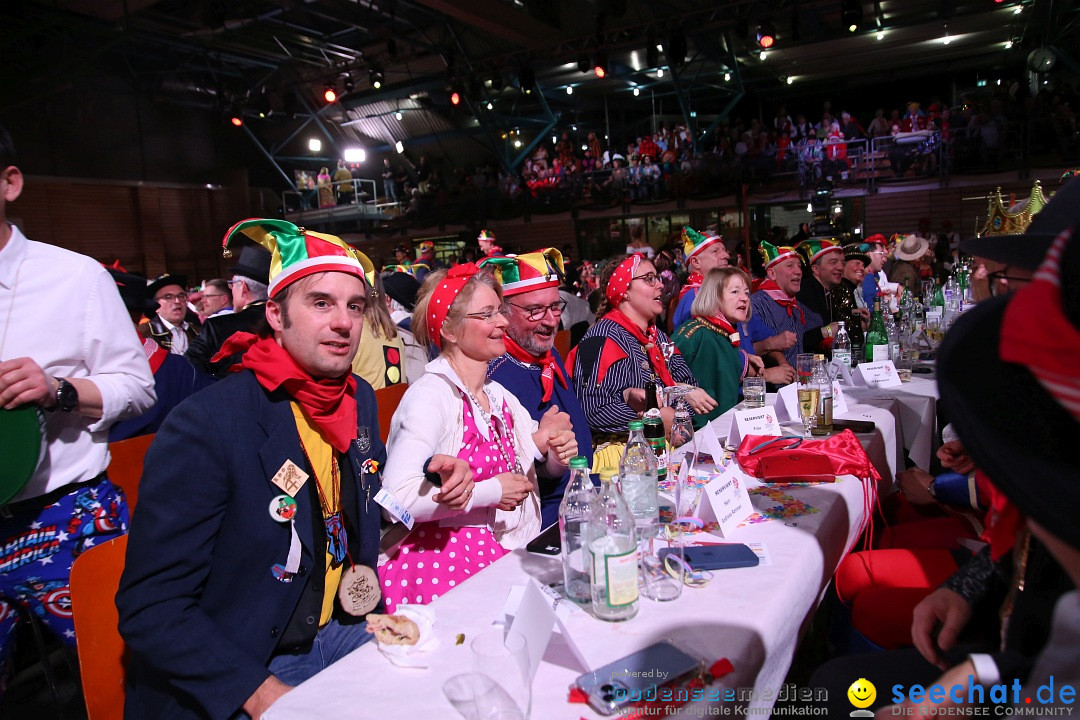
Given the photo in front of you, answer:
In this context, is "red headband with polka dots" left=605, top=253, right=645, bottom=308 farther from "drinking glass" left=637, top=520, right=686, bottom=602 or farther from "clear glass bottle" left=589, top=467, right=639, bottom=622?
Answer: "clear glass bottle" left=589, top=467, right=639, bottom=622

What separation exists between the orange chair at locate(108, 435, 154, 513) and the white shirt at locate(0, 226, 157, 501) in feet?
3.38

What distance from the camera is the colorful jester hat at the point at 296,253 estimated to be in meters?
1.87

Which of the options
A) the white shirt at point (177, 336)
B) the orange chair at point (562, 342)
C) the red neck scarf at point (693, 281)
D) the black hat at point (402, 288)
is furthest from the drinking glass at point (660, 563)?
the white shirt at point (177, 336)

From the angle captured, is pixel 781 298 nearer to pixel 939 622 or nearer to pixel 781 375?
pixel 781 375

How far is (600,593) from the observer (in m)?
1.48

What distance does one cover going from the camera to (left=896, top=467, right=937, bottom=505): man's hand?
260 centimetres

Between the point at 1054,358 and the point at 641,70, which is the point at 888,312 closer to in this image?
the point at 1054,358

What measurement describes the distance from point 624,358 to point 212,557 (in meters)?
2.57

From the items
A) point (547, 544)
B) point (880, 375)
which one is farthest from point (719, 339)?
point (547, 544)

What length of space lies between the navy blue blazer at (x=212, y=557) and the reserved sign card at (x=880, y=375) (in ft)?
11.4

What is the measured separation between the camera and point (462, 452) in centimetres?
227

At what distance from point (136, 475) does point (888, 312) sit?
6.51 m

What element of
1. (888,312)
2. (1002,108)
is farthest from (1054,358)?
(1002,108)

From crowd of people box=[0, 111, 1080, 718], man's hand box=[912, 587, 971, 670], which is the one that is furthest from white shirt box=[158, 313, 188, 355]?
man's hand box=[912, 587, 971, 670]
